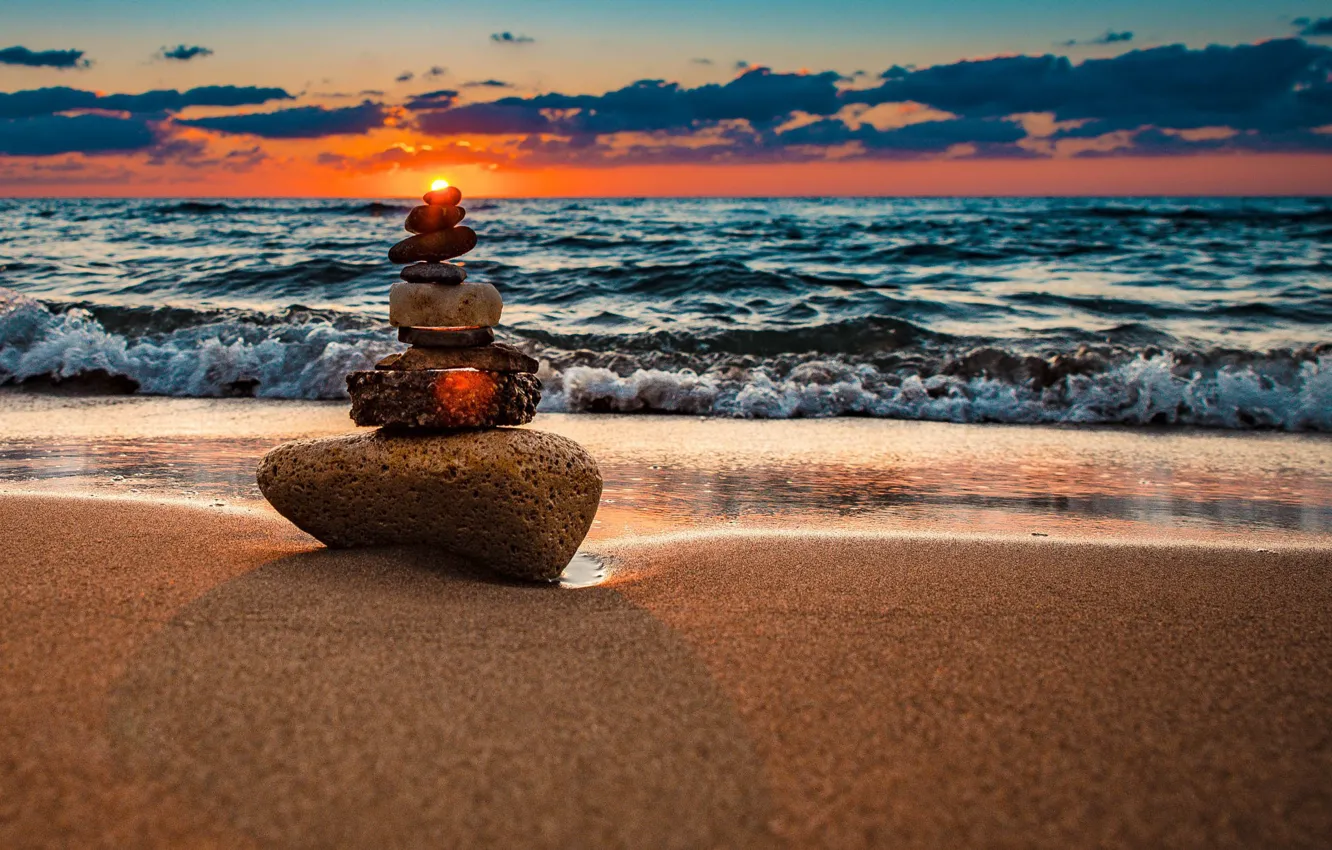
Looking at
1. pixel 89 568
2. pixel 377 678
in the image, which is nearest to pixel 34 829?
pixel 377 678

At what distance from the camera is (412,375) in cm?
398

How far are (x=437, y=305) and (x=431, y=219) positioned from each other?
35 cm

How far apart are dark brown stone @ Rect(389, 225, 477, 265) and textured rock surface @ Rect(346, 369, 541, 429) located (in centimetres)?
52

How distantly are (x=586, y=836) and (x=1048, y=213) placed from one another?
34375mm

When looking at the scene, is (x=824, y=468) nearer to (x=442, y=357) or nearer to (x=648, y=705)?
(x=442, y=357)

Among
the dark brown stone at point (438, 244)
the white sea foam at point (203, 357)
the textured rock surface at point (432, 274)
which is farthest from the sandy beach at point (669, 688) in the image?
the white sea foam at point (203, 357)

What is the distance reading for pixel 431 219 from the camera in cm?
418

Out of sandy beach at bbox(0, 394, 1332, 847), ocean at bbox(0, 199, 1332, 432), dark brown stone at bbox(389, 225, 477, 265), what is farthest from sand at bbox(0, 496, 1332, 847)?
ocean at bbox(0, 199, 1332, 432)

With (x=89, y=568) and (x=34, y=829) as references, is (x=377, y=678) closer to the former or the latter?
(x=34, y=829)

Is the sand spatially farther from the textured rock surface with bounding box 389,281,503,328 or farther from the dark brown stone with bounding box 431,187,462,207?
the dark brown stone with bounding box 431,187,462,207

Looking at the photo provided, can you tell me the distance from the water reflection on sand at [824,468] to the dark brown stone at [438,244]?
4.77 feet

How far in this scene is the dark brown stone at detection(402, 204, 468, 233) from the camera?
4172mm

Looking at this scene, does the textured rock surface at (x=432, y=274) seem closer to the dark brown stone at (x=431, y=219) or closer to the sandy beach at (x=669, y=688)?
the dark brown stone at (x=431, y=219)

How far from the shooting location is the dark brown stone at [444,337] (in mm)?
4145
